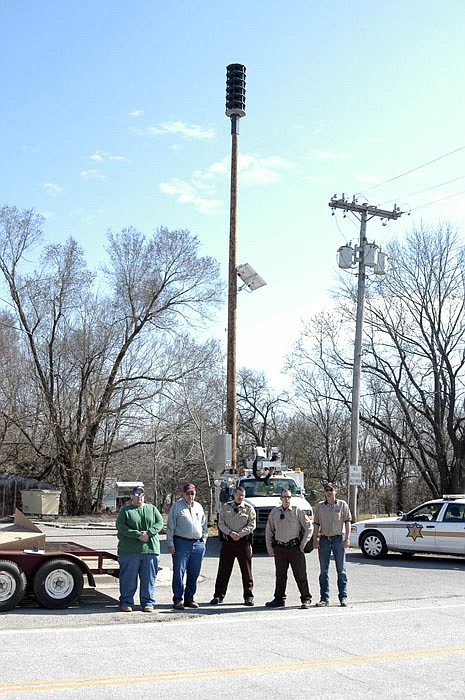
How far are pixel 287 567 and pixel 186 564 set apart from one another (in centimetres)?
147

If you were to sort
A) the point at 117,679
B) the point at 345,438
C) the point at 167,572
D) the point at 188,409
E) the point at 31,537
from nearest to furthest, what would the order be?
the point at 117,679
the point at 31,537
the point at 167,572
the point at 188,409
the point at 345,438

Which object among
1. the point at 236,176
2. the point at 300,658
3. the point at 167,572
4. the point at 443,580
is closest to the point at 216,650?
the point at 300,658

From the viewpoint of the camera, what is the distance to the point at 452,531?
17406 millimetres

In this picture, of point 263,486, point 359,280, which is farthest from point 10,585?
point 359,280

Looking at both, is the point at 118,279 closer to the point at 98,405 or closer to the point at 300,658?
the point at 98,405

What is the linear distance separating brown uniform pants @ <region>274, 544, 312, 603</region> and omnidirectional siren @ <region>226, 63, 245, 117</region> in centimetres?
1548

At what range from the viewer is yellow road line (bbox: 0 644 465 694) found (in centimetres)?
631

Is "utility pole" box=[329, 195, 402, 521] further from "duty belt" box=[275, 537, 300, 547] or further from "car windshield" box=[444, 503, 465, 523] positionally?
"duty belt" box=[275, 537, 300, 547]

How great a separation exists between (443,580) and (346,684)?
864 centimetres

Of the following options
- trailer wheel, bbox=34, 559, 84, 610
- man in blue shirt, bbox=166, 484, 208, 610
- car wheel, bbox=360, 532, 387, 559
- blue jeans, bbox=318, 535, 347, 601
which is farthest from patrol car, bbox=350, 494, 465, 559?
trailer wheel, bbox=34, 559, 84, 610

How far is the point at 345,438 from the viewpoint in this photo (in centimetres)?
6109

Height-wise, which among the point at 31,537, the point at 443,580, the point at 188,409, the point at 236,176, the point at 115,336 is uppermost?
the point at 236,176

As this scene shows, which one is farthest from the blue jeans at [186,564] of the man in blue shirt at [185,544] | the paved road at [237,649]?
the paved road at [237,649]

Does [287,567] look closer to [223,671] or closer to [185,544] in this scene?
[185,544]
